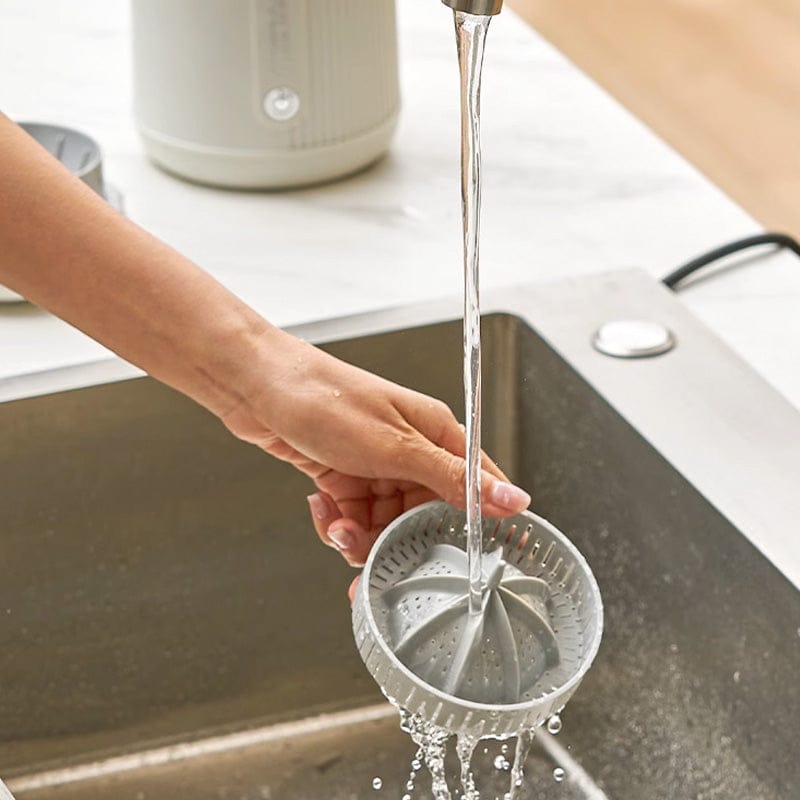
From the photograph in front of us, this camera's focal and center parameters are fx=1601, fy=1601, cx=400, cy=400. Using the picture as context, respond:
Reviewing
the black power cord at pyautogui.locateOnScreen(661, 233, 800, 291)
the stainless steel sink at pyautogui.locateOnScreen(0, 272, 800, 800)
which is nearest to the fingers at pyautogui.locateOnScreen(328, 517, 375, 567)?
the stainless steel sink at pyautogui.locateOnScreen(0, 272, 800, 800)

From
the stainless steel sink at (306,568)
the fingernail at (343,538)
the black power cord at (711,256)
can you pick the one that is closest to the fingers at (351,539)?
the fingernail at (343,538)

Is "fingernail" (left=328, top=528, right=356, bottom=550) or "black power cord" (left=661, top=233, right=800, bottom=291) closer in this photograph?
"fingernail" (left=328, top=528, right=356, bottom=550)

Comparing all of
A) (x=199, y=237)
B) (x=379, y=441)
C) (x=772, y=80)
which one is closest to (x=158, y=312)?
(x=379, y=441)

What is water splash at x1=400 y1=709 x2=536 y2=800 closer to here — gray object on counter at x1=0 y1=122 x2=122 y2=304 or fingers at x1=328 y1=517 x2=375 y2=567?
fingers at x1=328 y1=517 x2=375 y2=567

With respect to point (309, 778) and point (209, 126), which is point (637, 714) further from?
point (209, 126)

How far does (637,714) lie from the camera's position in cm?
87

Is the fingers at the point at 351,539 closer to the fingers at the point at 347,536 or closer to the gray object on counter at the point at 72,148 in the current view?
the fingers at the point at 347,536

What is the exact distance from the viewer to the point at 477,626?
672mm

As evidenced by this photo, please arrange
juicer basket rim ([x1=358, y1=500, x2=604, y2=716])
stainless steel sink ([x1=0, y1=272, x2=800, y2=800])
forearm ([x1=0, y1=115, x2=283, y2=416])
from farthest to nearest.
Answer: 1. stainless steel sink ([x1=0, y1=272, x2=800, y2=800])
2. forearm ([x1=0, y1=115, x2=283, y2=416])
3. juicer basket rim ([x1=358, y1=500, x2=604, y2=716])

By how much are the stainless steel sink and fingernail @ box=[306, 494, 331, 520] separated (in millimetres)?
107

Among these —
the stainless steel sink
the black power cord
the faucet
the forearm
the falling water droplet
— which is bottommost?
the falling water droplet

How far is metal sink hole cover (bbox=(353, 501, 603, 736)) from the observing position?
0.64 metres

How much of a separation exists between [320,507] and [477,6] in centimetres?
37

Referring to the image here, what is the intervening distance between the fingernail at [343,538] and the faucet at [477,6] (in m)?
0.33
